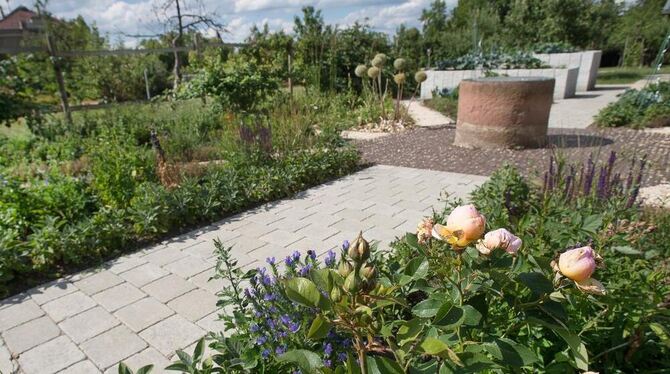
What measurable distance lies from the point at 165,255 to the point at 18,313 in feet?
3.06

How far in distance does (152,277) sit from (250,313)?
1459mm

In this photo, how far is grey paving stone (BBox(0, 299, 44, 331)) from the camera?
2.24 meters

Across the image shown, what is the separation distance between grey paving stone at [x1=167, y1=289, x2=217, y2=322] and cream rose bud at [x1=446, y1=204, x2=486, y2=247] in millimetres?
1833

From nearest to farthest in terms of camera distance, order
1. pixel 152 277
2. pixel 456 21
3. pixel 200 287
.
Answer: pixel 200 287 → pixel 152 277 → pixel 456 21

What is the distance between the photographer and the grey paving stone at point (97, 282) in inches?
102

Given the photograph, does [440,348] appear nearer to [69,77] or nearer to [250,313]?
[250,313]

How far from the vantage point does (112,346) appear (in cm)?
202

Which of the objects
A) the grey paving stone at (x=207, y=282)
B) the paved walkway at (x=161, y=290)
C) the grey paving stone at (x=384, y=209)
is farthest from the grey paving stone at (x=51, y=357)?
the grey paving stone at (x=384, y=209)

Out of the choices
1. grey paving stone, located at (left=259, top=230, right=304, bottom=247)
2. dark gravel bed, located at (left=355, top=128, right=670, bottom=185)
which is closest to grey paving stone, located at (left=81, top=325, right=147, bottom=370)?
grey paving stone, located at (left=259, top=230, right=304, bottom=247)

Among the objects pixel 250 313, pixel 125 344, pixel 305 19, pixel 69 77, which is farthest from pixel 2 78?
pixel 305 19

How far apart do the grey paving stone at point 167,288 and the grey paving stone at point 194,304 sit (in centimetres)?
6

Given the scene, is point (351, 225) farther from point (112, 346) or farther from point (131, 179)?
point (131, 179)

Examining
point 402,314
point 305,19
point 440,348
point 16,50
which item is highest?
point 305,19

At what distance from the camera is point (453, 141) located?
666 cm
